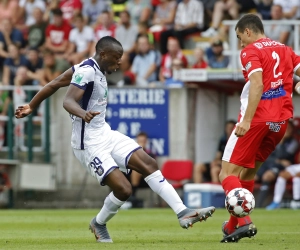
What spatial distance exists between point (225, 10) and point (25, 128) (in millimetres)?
5567

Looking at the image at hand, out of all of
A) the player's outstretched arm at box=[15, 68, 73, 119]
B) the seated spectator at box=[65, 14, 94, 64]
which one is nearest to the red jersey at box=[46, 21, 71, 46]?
the seated spectator at box=[65, 14, 94, 64]

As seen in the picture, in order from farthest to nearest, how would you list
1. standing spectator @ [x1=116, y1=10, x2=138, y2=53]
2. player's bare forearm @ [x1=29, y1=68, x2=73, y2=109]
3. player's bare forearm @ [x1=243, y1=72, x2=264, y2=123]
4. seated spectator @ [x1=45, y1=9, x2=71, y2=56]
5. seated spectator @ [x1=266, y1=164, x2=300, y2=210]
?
seated spectator @ [x1=45, y1=9, x2=71, y2=56], standing spectator @ [x1=116, y1=10, x2=138, y2=53], seated spectator @ [x1=266, y1=164, x2=300, y2=210], player's bare forearm @ [x1=29, y1=68, x2=73, y2=109], player's bare forearm @ [x1=243, y1=72, x2=264, y2=123]

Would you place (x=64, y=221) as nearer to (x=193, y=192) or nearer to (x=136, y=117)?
(x=193, y=192)

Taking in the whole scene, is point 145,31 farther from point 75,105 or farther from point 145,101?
point 75,105

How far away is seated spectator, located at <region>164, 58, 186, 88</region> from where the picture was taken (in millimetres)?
21578

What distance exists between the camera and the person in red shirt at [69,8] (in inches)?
966

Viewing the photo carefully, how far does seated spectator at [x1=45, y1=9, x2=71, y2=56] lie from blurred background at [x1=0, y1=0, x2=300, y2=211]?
0.07 metres

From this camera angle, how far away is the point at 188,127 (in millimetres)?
22188

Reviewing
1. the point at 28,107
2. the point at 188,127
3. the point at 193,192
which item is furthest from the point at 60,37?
the point at 28,107

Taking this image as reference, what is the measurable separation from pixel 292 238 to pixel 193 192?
889cm

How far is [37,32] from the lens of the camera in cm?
2402

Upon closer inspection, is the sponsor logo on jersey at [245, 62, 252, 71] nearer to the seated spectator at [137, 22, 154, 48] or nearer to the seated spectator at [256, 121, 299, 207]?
the seated spectator at [256, 121, 299, 207]

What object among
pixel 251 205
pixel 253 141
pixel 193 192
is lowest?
pixel 193 192

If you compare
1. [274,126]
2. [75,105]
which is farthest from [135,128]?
[274,126]
